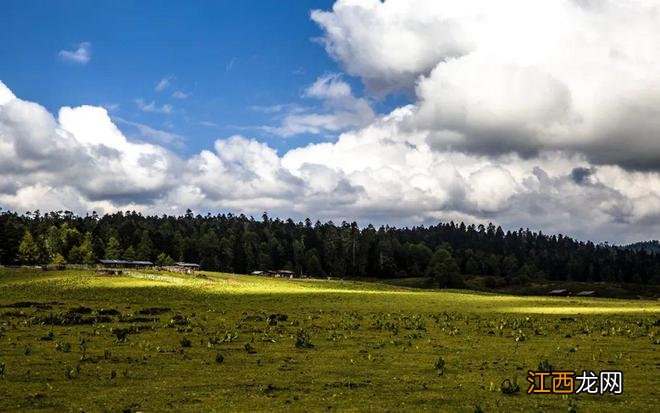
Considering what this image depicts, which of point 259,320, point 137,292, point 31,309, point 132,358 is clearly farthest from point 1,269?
point 132,358

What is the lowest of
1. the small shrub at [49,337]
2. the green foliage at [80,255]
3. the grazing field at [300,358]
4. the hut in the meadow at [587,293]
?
the hut in the meadow at [587,293]

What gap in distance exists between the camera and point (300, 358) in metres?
31.9

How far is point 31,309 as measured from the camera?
61.3 m

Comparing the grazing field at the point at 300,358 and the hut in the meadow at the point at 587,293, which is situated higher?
the grazing field at the point at 300,358

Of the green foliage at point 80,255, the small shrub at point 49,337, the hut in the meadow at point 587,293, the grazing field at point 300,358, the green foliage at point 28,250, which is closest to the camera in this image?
the grazing field at point 300,358

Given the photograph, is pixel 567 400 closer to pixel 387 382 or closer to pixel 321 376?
pixel 387 382

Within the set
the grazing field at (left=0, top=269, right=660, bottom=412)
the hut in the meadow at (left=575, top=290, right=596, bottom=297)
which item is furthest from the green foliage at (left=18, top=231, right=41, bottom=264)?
the hut in the meadow at (left=575, top=290, right=596, bottom=297)

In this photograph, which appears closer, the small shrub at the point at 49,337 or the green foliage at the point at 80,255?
the small shrub at the point at 49,337

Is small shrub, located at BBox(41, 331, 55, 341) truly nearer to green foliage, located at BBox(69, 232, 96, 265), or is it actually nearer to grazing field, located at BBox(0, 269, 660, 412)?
grazing field, located at BBox(0, 269, 660, 412)

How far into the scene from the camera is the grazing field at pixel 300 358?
21.6 metres

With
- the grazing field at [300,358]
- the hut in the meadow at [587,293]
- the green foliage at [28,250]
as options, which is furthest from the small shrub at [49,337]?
the hut in the meadow at [587,293]

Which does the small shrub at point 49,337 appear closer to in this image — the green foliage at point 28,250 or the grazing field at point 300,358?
the grazing field at point 300,358

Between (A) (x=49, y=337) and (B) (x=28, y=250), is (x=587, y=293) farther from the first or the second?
(A) (x=49, y=337)

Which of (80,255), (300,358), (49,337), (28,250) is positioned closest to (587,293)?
(80,255)
